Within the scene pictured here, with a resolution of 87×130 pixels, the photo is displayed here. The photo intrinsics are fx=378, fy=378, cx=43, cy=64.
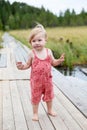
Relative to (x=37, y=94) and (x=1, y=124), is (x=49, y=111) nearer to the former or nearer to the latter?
(x=37, y=94)

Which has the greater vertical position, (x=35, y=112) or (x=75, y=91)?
(x=35, y=112)

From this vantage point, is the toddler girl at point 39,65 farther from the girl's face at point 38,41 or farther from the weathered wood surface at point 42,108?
the weathered wood surface at point 42,108

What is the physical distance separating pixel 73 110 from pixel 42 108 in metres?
0.44

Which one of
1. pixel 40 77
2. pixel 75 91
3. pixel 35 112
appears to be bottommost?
pixel 75 91

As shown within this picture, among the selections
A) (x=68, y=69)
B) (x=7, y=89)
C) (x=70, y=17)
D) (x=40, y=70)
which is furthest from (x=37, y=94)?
(x=70, y=17)

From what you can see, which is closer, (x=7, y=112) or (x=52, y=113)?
(x=52, y=113)

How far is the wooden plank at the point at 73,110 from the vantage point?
169 inches

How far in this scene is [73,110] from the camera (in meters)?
4.89

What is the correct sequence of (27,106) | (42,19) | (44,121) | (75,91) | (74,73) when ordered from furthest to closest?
(42,19) → (74,73) → (75,91) → (27,106) → (44,121)

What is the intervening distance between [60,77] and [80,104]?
2633 millimetres

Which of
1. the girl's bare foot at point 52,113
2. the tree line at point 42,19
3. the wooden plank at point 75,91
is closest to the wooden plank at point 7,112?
the girl's bare foot at point 52,113

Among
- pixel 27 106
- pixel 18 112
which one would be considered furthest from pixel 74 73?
pixel 18 112

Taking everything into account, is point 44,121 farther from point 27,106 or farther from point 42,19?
point 42,19

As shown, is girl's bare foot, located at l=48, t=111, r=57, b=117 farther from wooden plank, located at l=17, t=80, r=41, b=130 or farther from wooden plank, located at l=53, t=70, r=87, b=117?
wooden plank, located at l=53, t=70, r=87, b=117
